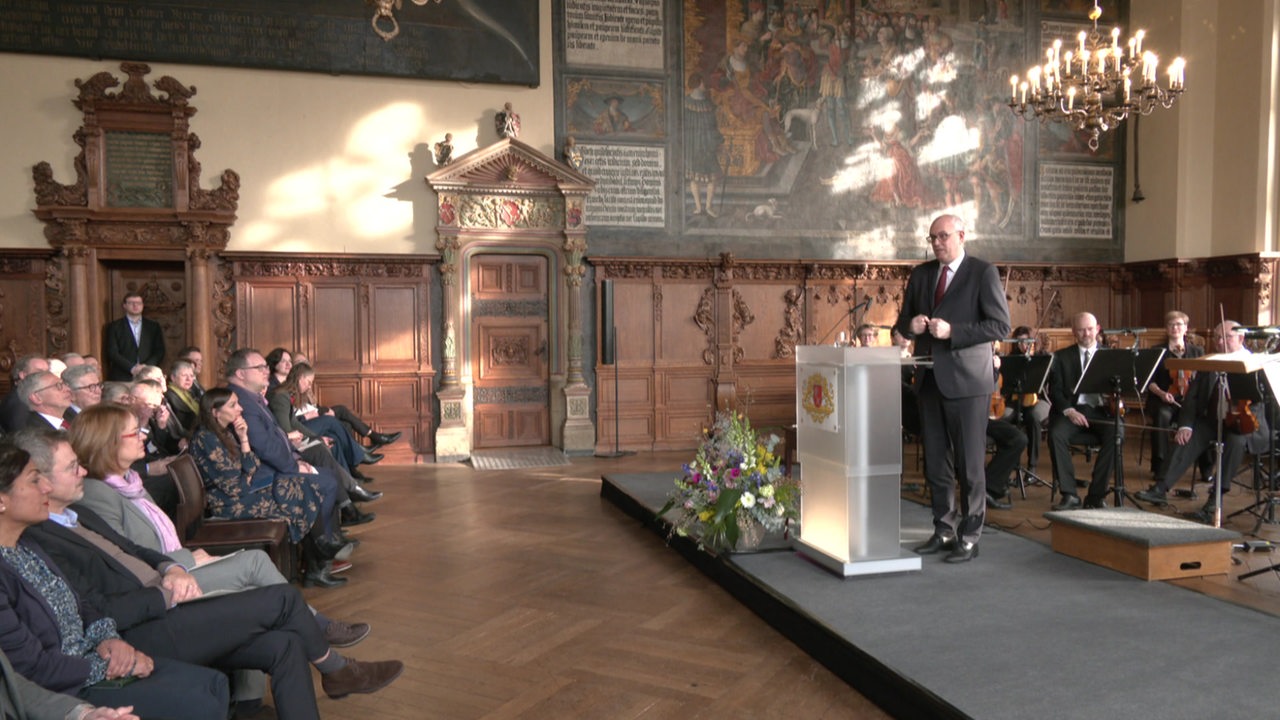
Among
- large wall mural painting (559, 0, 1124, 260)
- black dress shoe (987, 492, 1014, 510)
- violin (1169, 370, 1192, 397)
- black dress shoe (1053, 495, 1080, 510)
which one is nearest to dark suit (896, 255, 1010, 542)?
black dress shoe (987, 492, 1014, 510)

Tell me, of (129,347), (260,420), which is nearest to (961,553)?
(260,420)

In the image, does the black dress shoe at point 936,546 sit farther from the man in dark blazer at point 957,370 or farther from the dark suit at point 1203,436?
the dark suit at point 1203,436

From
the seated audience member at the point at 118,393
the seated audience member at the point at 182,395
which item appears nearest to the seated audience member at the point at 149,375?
the seated audience member at the point at 118,393

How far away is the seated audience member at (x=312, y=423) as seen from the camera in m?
6.80

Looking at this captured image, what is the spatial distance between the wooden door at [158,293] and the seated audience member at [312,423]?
2167 millimetres

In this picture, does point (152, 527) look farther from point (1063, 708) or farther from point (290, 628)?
point (1063, 708)

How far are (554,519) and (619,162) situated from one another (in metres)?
5.24

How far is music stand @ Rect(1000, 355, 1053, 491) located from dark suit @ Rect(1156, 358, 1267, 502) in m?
0.93

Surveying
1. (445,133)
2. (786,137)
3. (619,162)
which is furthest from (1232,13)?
(445,133)

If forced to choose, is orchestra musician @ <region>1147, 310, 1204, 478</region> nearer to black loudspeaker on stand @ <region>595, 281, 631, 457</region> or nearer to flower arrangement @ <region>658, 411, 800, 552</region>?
flower arrangement @ <region>658, 411, 800, 552</region>

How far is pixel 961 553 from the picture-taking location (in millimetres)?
4492

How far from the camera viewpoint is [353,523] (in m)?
6.19

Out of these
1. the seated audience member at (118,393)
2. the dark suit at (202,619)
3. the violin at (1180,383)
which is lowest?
the dark suit at (202,619)

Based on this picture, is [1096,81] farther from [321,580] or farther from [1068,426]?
[321,580]
